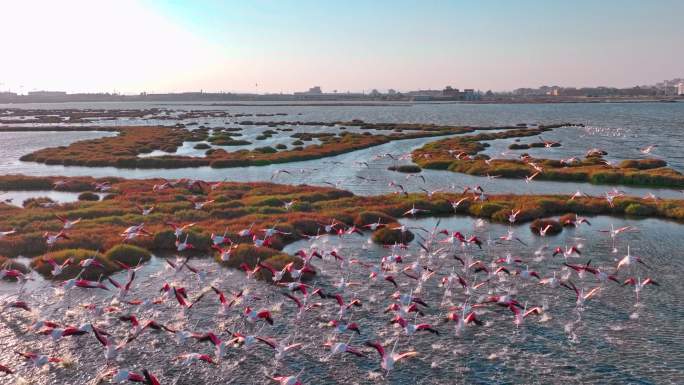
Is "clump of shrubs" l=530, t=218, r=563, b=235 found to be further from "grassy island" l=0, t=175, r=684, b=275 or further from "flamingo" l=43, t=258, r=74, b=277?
"flamingo" l=43, t=258, r=74, b=277

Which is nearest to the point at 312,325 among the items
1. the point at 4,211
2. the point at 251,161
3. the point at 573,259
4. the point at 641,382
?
the point at 641,382

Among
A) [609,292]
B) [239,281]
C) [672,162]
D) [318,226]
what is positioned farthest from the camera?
[672,162]

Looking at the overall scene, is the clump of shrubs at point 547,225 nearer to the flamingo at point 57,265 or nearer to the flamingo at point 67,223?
the flamingo at point 57,265

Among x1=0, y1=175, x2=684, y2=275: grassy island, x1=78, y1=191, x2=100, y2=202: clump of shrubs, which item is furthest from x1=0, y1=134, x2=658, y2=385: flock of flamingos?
x1=78, y1=191, x2=100, y2=202: clump of shrubs

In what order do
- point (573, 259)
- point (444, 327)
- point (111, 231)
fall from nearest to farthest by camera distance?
point (444, 327), point (573, 259), point (111, 231)

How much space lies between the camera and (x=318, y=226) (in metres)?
33.2

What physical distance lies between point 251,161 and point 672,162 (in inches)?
1977

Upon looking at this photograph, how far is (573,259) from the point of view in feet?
87.9

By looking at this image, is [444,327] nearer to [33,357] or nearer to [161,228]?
[33,357]

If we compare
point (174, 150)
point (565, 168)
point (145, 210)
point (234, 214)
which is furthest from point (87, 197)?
point (565, 168)

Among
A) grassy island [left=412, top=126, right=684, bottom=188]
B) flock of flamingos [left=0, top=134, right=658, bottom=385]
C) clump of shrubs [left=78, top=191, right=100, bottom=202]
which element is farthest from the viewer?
grassy island [left=412, top=126, right=684, bottom=188]

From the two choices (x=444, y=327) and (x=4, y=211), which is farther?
(x=4, y=211)

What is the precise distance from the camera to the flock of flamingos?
16.6m

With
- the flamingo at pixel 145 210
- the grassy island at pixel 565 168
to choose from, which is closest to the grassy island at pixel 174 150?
the grassy island at pixel 565 168
